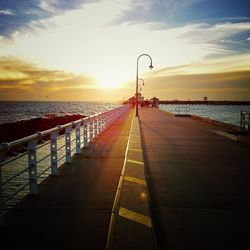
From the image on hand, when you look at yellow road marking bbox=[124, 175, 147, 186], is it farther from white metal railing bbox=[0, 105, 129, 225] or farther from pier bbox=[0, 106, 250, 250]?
white metal railing bbox=[0, 105, 129, 225]

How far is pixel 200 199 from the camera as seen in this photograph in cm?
620

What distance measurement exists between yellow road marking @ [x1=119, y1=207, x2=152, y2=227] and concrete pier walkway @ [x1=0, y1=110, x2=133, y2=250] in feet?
0.83

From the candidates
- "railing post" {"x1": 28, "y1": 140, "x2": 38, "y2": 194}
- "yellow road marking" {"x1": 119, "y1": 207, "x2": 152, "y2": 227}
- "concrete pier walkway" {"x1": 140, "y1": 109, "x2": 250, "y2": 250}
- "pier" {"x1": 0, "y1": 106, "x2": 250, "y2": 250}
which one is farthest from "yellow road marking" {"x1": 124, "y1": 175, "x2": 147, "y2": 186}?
"railing post" {"x1": 28, "y1": 140, "x2": 38, "y2": 194}

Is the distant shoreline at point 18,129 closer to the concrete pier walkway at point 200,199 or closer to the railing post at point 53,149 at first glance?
the railing post at point 53,149

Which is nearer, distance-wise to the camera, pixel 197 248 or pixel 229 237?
pixel 197 248

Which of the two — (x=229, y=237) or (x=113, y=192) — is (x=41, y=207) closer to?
(x=113, y=192)

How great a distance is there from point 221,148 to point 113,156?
513cm

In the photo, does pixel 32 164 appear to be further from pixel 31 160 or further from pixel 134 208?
pixel 134 208

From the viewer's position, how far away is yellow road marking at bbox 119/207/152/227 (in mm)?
4689

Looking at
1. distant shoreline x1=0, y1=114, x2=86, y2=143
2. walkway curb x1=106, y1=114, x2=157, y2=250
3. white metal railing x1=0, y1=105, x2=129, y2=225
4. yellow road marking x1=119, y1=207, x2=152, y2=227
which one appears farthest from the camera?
distant shoreline x1=0, y1=114, x2=86, y2=143

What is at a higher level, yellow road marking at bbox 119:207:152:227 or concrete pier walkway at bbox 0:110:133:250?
yellow road marking at bbox 119:207:152:227

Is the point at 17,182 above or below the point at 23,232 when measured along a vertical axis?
below

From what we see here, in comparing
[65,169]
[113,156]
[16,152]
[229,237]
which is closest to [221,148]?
[113,156]

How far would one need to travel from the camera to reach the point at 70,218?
16.4 ft
